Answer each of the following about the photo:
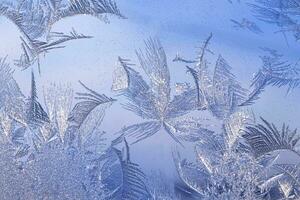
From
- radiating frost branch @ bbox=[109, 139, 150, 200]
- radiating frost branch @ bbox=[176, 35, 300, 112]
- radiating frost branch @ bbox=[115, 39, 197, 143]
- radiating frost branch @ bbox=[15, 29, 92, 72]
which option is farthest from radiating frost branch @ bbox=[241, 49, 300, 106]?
radiating frost branch @ bbox=[15, 29, 92, 72]

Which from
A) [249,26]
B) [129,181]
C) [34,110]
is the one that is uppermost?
[249,26]

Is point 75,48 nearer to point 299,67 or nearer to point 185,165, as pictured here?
point 185,165

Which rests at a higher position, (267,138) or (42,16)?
(42,16)

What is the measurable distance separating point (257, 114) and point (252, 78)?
0.34ft

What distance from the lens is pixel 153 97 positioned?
1.59 m

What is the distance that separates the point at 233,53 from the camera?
1.56 m

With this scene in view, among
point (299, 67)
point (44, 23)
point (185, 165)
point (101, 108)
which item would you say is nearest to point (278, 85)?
point (299, 67)

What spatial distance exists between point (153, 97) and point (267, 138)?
34 centimetres

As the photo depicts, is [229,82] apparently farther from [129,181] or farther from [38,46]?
[38,46]

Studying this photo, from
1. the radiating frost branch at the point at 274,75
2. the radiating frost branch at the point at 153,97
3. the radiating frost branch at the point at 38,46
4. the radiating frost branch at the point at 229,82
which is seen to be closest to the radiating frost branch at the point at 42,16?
the radiating frost branch at the point at 38,46

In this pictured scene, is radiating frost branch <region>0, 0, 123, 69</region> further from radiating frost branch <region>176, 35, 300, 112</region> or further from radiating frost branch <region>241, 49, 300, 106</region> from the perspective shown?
radiating frost branch <region>241, 49, 300, 106</region>

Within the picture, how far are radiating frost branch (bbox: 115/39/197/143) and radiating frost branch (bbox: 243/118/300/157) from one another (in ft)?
0.60

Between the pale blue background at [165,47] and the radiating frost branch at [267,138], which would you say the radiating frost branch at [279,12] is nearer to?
the pale blue background at [165,47]

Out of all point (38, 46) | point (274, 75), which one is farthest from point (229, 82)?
point (38, 46)
